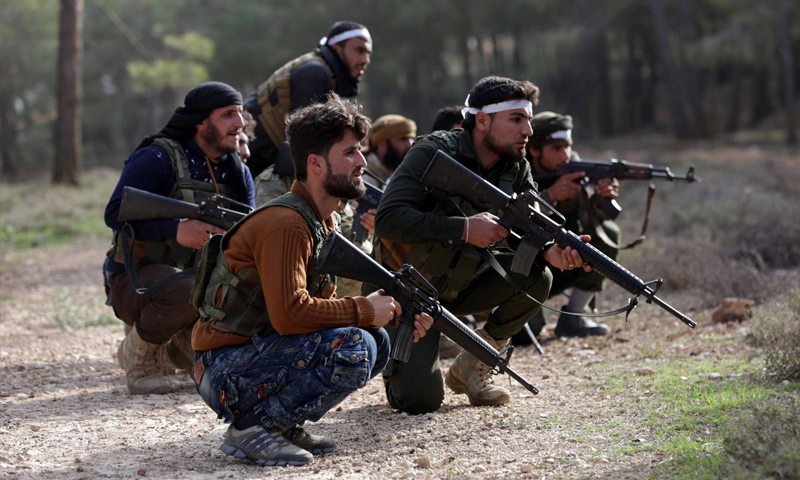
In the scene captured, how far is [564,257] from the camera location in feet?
14.5

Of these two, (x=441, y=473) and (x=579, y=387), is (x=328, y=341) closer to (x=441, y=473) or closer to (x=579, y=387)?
(x=441, y=473)

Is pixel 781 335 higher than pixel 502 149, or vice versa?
pixel 502 149

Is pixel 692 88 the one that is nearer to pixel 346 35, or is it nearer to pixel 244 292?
pixel 346 35

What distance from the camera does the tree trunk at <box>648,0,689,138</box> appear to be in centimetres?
2611

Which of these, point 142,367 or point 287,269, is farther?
point 142,367

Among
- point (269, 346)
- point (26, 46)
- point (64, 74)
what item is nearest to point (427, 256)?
point (269, 346)

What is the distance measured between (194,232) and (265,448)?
1.71 metres

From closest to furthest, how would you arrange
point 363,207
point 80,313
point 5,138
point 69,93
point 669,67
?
point 363,207
point 80,313
point 69,93
point 669,67
point 5,138

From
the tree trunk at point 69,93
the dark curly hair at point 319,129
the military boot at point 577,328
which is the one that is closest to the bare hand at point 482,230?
the dark curly hair at point 319,129

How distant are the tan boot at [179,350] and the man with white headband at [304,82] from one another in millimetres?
1553

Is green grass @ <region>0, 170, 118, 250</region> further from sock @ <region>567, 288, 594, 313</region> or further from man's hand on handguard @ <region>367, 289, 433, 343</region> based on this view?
man's hand on handguard @ <region>367, 289, 433, 343</region>

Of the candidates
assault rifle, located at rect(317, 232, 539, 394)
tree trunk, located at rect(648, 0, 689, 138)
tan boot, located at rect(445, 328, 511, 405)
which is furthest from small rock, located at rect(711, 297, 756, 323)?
tree trunk, located at rect(648, 0, 689, 138)

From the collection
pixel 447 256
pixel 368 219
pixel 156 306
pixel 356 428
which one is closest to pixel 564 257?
pixel 447 256

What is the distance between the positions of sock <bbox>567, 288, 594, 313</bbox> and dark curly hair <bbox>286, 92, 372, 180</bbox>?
3.37 meters
